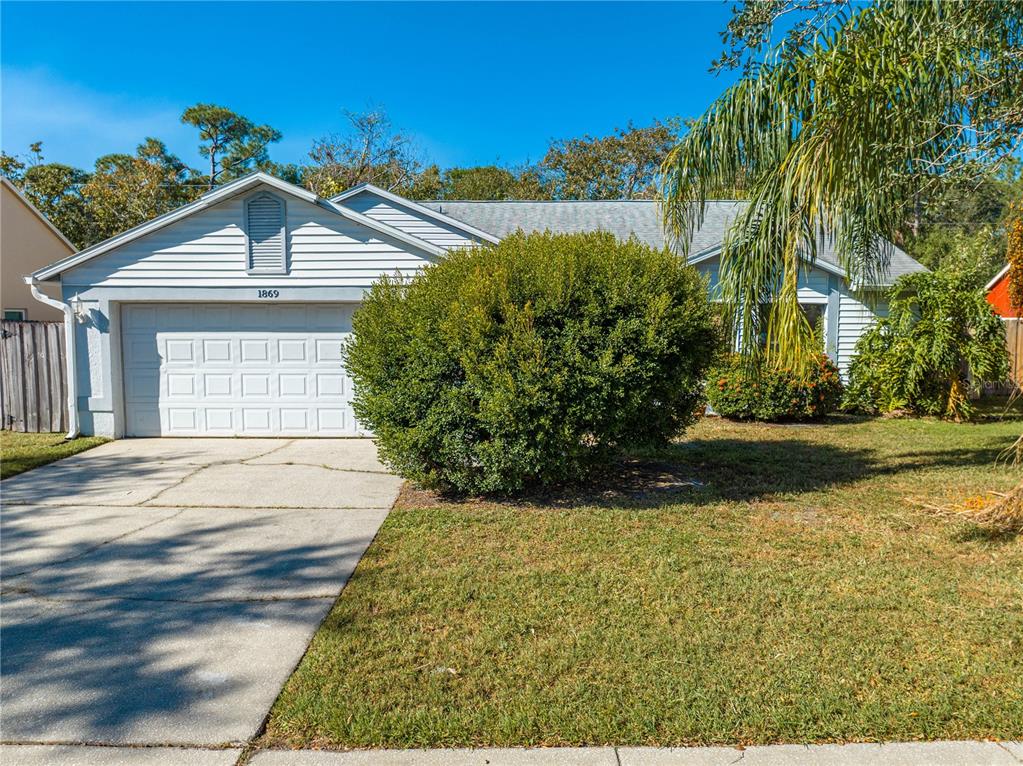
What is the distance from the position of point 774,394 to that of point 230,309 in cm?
925

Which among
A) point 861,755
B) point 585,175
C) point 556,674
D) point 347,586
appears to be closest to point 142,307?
point 347,586

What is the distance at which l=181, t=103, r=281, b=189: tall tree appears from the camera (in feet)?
118

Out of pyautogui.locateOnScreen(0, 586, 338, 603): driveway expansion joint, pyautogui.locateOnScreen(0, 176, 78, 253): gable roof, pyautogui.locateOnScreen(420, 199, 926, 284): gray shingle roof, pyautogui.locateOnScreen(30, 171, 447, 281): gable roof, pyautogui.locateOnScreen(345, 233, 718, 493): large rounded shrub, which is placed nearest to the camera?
pyautogui.locateOnScreen(0, 586, 338, 603): driveway expansion joint

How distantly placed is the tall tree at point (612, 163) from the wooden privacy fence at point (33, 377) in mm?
24385

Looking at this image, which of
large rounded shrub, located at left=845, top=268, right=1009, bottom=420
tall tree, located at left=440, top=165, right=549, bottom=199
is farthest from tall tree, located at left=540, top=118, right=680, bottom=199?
large rounded shrub, located at left=845, top=268, right=1009, bottom=420

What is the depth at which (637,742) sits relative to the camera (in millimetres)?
2941

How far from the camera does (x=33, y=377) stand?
35.7 feet

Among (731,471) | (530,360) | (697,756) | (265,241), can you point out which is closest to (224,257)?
(265,241)

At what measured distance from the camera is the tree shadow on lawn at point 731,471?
6926 mm

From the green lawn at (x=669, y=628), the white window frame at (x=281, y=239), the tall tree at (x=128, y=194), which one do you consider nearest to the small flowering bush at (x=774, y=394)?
the green lawn at (x=669, y=628)

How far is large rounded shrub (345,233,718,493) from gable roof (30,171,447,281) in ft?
12.1

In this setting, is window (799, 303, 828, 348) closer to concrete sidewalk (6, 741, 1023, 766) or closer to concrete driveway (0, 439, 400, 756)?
concrete driveway (0, 439, 400, 756)

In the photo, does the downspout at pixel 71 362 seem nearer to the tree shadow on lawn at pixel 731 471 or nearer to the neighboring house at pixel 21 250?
the tree shadow on lawn at pixel 731 471

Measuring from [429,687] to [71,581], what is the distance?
3.10 metres
